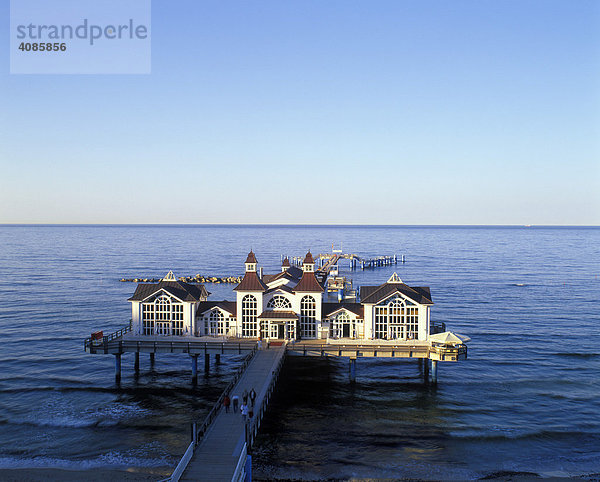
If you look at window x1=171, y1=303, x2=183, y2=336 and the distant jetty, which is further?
the distant jetty

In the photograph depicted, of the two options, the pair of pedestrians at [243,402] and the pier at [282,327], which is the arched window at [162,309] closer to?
the pier at [282,327]

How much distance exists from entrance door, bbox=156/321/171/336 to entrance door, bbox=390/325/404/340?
21.0 meters

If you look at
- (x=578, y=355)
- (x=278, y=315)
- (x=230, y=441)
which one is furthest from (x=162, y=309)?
(x=578, y=355)

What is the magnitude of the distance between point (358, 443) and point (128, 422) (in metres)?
16.9

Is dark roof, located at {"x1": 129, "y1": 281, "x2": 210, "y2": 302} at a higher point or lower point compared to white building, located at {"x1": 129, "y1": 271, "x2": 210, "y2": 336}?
higher

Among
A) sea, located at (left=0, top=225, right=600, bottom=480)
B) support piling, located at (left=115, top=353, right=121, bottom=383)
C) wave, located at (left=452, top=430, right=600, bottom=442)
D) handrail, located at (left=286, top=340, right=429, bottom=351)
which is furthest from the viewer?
support piling, located at (left=115, top=353, right=121, bottom=383)

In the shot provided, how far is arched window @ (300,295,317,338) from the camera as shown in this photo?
5200 cm

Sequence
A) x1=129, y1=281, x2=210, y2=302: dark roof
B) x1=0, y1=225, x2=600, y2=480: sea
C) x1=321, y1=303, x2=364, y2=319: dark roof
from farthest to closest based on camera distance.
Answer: x1=321, y1=303, x2=364, y2=319: dark roof < x1=129, y1=281, x2=210, y2=302: dark roof < x1=0, y1=225, x2=600, y2=480: sea

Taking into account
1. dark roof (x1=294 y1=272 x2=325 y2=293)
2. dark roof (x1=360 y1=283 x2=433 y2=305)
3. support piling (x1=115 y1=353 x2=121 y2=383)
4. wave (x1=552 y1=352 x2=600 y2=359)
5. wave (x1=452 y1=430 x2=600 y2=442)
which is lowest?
wave (x1=452 y1=430 x2=600 y2=442)

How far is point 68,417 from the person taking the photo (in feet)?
133

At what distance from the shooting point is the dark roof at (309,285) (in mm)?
51844

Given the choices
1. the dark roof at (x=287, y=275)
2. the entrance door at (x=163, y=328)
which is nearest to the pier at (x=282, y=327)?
the entrance door at (x=163, y=328)

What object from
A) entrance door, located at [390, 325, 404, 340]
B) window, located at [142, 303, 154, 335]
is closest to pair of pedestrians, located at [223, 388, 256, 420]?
window, located at [142, 303, 154, 335]

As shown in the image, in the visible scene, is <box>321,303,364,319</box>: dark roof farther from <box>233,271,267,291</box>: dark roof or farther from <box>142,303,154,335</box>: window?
<box>142,303,154,335</box>: window
